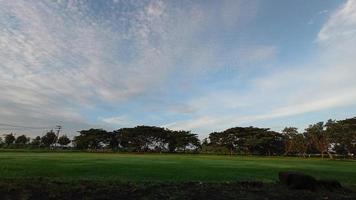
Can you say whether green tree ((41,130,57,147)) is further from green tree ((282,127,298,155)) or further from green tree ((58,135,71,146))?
green tree ((282,127,298,155))

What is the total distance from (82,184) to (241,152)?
102 m

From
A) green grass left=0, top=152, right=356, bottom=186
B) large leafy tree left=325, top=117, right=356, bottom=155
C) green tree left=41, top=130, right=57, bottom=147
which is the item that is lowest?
green grass left=0, top=152, right=356, bottom=186

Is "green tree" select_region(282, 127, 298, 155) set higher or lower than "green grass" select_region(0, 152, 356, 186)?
higher

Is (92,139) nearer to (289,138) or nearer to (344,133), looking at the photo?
(289,138)

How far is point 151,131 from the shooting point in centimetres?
10775

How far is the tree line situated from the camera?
90.1 m

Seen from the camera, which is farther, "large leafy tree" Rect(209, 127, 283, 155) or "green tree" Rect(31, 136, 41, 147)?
"green tree" Rect(31, 136, 41, 147)

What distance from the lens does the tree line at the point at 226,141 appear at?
90.1 metres

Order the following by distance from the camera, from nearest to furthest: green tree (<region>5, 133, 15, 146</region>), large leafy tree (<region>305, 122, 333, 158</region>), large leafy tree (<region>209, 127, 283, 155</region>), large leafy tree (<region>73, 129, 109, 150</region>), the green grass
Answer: the green grass < large leafy tree (<region>305, 122, 333, 158</region>) < large leafy tree (<region>209, 127, 283, 155</region>) < large leafy tree (<region>73, 129, 109, 150</region>) < green tree (<region>5, 133, 15, 146</region>)

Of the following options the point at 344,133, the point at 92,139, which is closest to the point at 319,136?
the point at 344,133

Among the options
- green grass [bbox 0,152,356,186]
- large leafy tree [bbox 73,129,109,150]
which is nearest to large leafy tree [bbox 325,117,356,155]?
green grass [bbox 0,152,356,186]

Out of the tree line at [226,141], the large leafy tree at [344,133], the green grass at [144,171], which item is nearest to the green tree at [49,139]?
the tree line at [226,141]

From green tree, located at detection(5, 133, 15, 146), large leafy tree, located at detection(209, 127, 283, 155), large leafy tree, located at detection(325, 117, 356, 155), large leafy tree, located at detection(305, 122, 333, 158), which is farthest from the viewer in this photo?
green tree, located at detection(5, 133, 15, 146)

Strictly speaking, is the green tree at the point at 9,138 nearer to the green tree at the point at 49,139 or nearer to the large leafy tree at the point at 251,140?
the green tree at the point at 49,139
